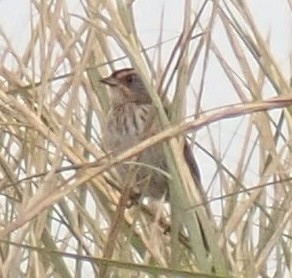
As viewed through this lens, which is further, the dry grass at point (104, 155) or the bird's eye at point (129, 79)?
the bird's eye at point (129, 79)

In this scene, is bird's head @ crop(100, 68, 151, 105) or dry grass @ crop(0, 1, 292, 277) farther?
bird's head @ crop(100, 68, 151, 105)

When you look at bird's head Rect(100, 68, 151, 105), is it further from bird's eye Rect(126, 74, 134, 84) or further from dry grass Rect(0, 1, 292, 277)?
dry grass Rect(0, 1, 292, 277)

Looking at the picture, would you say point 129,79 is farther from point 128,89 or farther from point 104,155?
point 104,155

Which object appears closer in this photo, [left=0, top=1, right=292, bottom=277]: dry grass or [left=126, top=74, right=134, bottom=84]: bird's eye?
[left=0, top=1, right=292, bottom=277]: dry grass

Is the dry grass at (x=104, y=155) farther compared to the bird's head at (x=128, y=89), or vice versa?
the bird's head at (x=128, y=89)

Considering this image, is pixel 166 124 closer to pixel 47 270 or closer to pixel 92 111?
pixel 47 270

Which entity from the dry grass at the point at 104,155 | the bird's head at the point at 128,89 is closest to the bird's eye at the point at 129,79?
the bird's head at the point at 128,89

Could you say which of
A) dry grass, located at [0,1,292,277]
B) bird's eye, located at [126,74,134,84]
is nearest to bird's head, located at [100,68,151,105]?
bird's eye, located at [126,74,134,84]

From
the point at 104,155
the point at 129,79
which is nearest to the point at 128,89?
the point at 129,79

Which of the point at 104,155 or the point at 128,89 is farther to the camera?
the point at 128,89

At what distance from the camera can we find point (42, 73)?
116cm

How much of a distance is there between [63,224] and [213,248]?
17.3 inches

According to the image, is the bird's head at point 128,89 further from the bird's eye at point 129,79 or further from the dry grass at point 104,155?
the dry grass at point 104,155

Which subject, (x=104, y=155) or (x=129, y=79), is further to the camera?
(x=129, y=79)
